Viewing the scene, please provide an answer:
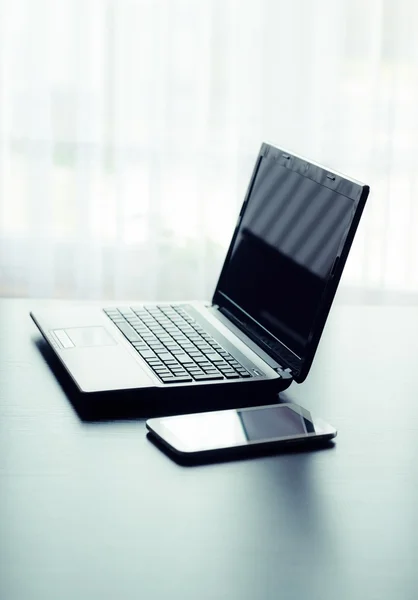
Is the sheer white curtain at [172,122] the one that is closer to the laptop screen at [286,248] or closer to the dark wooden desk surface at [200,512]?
the laptop screen at [286,248]

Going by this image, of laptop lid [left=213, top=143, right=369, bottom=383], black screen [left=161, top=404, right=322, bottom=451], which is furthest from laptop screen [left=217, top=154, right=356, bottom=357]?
black screen [left=161, top=404, right=322, bottom=451]

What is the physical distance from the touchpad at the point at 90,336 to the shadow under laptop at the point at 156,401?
0.33 feet

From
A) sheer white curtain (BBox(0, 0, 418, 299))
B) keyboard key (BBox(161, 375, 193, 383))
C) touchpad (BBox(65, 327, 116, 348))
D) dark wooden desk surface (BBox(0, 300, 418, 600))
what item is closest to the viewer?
dark wooden desk surface (BBox(0, 300, 418, 600))

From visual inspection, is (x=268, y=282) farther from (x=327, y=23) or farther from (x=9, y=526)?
(x=327, y=23)

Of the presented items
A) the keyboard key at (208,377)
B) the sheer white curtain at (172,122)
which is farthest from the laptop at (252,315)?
the sheer white curtain at (172,122)

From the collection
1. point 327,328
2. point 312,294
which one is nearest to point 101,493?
point 312,294

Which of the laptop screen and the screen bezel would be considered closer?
the screen bezel

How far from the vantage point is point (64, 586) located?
627 mm

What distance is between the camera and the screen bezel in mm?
833

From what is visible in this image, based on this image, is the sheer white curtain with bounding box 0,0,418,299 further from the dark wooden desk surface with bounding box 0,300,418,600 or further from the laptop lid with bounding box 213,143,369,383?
the dark wooden desk surface with bounding box 0,300,418,600

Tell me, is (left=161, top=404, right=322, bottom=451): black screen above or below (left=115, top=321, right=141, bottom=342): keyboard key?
below

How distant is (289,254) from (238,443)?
32cm

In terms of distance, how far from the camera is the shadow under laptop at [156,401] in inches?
36.6

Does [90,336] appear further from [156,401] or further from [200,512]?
[200,512]
